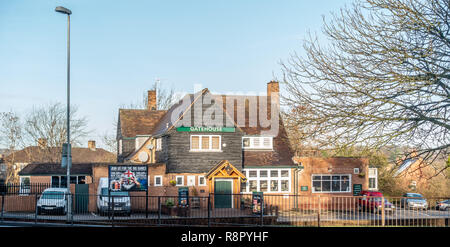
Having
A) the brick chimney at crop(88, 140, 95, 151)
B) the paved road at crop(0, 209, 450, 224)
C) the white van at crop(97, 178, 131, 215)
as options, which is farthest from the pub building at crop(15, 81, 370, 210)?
the brick chimney at crop(88, 140, 95, 151)

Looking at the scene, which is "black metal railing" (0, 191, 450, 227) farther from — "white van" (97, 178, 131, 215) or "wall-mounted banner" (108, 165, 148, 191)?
"wall-mounted banner" (108, 165, 148, 191)

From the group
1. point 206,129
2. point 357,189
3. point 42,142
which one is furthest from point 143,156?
point 42,142

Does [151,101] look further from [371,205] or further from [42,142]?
[371,205]

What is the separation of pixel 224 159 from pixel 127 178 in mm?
7676

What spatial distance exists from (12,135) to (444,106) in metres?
50.7

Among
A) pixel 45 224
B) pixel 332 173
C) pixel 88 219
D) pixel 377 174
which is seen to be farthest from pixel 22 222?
pixel 377 174

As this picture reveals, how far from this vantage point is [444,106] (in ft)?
42.3

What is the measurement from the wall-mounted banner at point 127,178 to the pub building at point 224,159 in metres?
3.24

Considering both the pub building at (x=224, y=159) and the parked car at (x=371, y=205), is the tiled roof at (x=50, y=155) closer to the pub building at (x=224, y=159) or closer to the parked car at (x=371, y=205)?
the pub building at (x=224, y=159)

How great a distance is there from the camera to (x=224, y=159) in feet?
109

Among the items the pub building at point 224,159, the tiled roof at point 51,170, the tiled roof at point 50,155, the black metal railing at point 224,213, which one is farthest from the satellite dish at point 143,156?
the tiled roof at point 50,155
